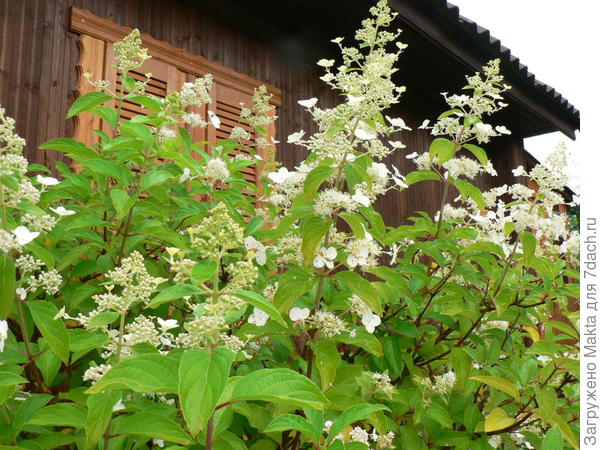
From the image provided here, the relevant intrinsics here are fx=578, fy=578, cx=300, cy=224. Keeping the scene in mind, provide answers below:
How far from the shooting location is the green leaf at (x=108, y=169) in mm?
1877

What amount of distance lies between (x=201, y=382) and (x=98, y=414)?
1.08 ft

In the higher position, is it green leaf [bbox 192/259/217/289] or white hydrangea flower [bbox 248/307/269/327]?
green leaf [bbox 192/259/217/289]

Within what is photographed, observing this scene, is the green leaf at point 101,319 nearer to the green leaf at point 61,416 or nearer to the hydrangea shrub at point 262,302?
the hydrangea shrub at point 262,302

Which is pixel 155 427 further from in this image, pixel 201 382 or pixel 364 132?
pixel 364 132

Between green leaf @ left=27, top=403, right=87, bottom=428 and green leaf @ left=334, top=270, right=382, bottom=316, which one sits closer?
green leaf @ left=27, top=403, right=87, bottom=428

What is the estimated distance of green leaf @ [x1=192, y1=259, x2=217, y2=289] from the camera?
1067 millimetres

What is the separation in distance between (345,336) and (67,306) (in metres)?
0.92

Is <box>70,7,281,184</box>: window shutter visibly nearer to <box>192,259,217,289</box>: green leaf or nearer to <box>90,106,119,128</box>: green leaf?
<box>90,106,119,128</box>: green leaf

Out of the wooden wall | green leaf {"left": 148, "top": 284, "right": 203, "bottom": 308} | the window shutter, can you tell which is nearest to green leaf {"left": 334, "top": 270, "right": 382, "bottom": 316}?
green leaf {"left": 148, "top": 284, "right": 203, "bottom": 308}

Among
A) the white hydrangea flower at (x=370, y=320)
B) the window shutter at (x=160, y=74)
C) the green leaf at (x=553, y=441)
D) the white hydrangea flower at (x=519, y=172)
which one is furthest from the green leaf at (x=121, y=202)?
the window shutter at (x=160, y=74)

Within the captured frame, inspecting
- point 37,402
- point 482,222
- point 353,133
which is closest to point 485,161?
point 482,222

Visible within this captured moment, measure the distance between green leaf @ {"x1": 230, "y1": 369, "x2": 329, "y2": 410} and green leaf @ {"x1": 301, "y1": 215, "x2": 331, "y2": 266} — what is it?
61 centimetres

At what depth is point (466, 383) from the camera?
2270 mm

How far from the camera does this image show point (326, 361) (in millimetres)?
1695
